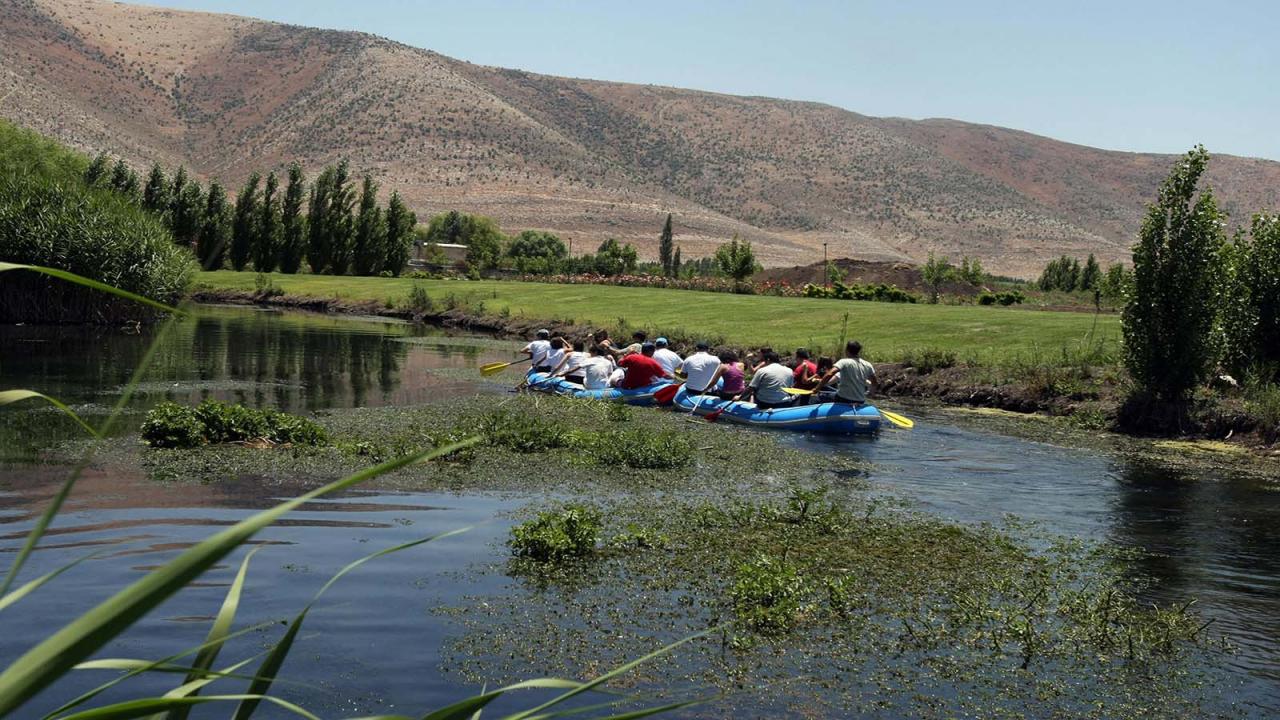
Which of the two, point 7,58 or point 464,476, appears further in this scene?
point 7,58

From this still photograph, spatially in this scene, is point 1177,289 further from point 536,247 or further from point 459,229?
point 459,229

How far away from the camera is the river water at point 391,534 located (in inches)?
364

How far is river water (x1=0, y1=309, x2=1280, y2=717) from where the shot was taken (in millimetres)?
9234

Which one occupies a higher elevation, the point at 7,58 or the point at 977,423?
the point at 7,58

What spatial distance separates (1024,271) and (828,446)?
505 ft

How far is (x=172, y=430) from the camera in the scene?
59.2 feet

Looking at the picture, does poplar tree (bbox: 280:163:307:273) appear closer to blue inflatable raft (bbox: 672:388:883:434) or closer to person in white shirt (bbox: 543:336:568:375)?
person in white shirt (bbox: 543:336:568:375)

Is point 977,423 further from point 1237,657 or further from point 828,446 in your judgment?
point 1237,657

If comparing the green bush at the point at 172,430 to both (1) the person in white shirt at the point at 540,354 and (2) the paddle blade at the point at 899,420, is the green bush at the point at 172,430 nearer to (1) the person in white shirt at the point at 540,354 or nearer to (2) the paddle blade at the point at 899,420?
(2) the paddle blade at the point at 899,420

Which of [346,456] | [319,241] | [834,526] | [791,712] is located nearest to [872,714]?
[791,712]

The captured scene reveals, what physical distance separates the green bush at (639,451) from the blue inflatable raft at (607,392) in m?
8.16

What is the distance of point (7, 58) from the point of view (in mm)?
167875

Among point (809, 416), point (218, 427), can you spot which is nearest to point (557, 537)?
point (218, 427)

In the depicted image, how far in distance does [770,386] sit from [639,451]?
6.98m
